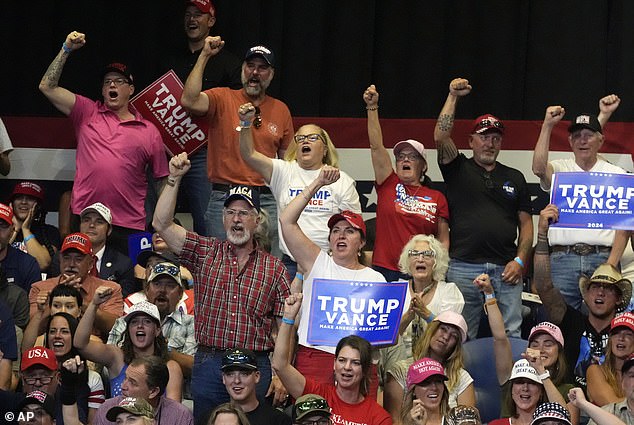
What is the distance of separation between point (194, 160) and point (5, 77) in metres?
1.91

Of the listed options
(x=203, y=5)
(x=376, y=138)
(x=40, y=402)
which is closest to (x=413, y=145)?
(x=376, y=138)

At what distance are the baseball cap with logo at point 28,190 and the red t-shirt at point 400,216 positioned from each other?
2.60 m

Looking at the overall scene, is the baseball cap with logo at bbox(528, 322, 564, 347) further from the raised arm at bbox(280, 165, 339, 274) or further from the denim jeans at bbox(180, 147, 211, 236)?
the denim jeans at bbox(180, 147, 211, 236)

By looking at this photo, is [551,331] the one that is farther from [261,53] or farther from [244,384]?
[261,53]

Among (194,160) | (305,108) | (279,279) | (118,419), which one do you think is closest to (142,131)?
(194,160)

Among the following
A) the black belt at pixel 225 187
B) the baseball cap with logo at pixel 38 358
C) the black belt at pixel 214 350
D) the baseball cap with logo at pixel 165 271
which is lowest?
the baseball cap with logo at pixel 38 358

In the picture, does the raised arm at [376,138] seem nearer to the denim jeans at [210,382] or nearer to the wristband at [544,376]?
the denim jeans at [210,382]

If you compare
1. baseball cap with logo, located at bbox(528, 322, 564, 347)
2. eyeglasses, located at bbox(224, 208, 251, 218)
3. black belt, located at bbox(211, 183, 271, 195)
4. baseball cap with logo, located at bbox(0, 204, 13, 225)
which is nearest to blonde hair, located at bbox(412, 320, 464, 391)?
baseball cap with logo, located at bbox(528, 322, 564, 347)

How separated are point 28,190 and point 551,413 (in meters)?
4.65

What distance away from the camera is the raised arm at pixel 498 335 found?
29.9 feet

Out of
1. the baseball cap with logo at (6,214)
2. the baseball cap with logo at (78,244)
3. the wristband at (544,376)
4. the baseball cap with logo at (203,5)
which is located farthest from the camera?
the baseball cap with logo at (203,5)

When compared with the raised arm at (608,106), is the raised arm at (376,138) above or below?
below

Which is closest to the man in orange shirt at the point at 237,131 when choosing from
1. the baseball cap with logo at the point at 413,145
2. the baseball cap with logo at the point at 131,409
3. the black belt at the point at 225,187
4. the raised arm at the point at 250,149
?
the black belt at the point at 225,187

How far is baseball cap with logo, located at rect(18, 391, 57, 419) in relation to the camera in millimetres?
8547
